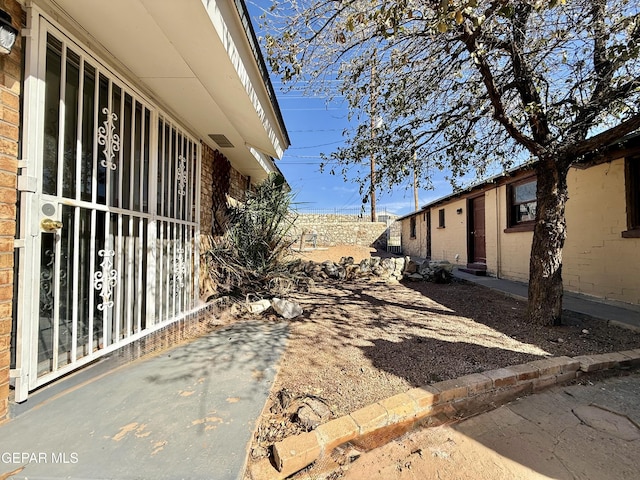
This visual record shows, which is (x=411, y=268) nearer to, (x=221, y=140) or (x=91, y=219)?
(x=221, y=140)

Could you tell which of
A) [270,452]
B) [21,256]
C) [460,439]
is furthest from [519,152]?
[21,256]

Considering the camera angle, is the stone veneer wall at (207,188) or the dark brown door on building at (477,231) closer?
the stone veneer wall at (207,188)

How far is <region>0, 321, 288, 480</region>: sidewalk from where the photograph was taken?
1376 millimetres

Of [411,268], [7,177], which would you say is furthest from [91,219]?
[411,268]

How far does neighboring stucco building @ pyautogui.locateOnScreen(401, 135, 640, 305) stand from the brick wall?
677 centimetres

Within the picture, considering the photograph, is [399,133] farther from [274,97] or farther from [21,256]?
[21,256]

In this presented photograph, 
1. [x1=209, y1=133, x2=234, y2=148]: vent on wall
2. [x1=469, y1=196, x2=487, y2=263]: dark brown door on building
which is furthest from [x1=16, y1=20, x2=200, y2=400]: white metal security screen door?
[x1=469, y1=196, x2=487, y2=263]: dark brown door on building

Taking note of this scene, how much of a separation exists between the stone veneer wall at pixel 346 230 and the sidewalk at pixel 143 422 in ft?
53.1

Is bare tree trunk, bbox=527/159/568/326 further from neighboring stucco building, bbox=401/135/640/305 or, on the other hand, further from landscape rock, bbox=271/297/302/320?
landscape rock, bbox=271/297/302/320

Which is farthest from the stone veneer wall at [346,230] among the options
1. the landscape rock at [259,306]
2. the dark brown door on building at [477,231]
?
the landscape rock at [259,306]

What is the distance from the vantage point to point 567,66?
367cm

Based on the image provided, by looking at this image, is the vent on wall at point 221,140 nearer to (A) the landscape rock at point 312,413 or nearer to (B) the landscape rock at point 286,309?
(B) the landscape rock at point 286,309

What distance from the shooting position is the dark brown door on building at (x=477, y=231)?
8.54 m

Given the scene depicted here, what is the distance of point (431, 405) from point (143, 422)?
187 cm
